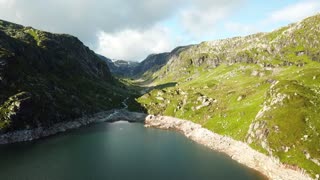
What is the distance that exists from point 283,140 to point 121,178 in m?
58.3

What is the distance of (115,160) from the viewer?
129500mm

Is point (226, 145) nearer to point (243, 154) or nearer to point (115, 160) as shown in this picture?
point (243, 154)

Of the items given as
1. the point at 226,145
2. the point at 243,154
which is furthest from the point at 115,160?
the point at 226,145

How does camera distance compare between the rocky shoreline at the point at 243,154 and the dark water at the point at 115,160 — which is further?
the dark water at the point at 115,160

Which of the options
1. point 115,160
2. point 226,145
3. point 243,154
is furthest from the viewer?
point 226,145

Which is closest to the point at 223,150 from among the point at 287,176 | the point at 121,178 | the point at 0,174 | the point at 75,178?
the point at 287,176

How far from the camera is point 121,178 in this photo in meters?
106

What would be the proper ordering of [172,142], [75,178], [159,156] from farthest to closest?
[172,142], [159,156], [75,178]

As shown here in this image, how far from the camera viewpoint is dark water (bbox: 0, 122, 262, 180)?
4358 inches

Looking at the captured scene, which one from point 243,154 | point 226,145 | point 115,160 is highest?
point 115,160

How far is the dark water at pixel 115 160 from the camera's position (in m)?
111

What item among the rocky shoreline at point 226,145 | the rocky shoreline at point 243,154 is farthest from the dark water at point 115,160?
the rocky shoreline at point 226,145

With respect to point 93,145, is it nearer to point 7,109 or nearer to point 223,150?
point 7,109

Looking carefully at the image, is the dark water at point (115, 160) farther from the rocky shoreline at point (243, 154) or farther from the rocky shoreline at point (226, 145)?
the rocky shoreline at point (226, 145)
